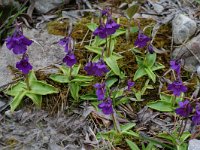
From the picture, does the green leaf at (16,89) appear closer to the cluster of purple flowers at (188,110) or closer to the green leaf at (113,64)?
the green leaf at (113,64)

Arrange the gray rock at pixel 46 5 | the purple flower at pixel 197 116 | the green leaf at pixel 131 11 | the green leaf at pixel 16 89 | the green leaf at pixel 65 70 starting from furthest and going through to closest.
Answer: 1. the gray rock at pixel 46 5
2. the green leaf at pixel 131 11
3. the green leaf at pixel 65 70
4. the green leaf at pixel 16 89
5. the purple flower at pixel 197 116

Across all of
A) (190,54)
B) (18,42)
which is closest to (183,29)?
(190,54)

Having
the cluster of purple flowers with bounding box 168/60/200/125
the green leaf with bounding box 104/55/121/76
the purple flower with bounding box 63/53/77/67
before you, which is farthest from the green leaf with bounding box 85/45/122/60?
the cluster of purple flowers with bounding box 168/60/200/125

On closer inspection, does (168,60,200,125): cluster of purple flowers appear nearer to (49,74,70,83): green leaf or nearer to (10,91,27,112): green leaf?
(49,74,70,83): green leaf

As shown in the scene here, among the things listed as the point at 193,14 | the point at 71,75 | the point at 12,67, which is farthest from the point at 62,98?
the point at 193,14

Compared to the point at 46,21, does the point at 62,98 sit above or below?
below

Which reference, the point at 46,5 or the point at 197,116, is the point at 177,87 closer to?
the point at 197,116

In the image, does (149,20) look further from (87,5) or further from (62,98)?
(62,98)

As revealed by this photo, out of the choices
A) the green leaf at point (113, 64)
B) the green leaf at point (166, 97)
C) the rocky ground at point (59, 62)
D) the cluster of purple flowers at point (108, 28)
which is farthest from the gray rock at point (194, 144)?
the cluster of purple flowers at point (108, 28)
